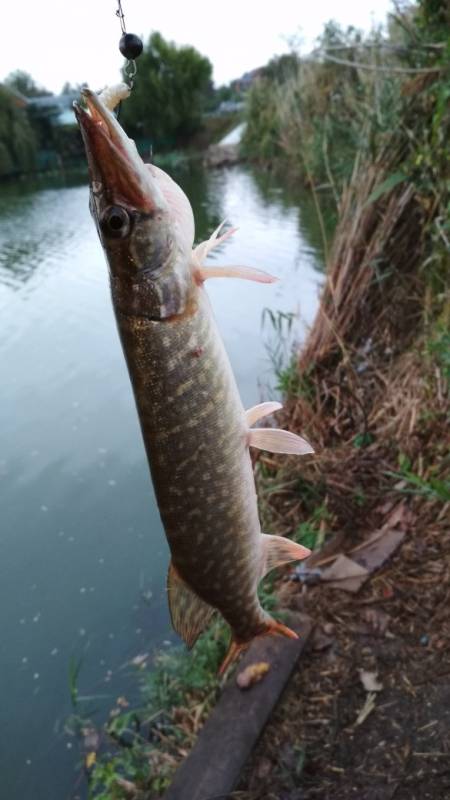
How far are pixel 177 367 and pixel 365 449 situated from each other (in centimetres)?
269

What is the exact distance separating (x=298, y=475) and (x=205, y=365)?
2618 mm

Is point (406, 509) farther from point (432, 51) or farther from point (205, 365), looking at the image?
point (432, 51)

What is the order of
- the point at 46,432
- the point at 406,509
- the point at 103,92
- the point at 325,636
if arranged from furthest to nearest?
the point at 46,432, the point at 406,509, the point at 325,636, the point at 103,92

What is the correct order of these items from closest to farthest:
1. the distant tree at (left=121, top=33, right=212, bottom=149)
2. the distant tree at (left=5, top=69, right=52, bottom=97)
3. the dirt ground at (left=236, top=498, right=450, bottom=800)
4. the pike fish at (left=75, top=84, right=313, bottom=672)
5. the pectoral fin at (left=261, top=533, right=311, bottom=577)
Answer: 1. the pike fish at (left=75, top=84, right=313, bottom=672)
2. the pectoral fin at (left=261, top=533, right=311, bottom=577)
3. the dirt ground at (left=236, top=498, right=450, bottom=800)
4. the distant tree at (left=121, top=33, right=212, bottom=149)
5. the distant tree at (left=5, top=69, right=52, bottom=97)

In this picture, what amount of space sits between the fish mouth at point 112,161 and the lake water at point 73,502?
9.20ft

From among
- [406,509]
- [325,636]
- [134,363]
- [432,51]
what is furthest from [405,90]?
[134,363]

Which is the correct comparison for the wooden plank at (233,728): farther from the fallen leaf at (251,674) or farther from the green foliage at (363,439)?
the green foliage at (363,439)

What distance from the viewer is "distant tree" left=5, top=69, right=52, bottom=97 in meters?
64.8

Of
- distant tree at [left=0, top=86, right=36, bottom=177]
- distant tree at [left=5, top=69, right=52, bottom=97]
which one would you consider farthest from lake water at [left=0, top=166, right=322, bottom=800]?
distant tree at [left=5, top=69, right=52, bottom=97]

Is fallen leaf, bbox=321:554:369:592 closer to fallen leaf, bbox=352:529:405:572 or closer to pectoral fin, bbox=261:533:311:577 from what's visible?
fallen leaf, bbox=352:529:405:572

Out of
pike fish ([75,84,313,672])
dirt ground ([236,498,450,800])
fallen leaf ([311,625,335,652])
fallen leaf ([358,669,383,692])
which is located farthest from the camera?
fallen leaf ([311,625,335,652])

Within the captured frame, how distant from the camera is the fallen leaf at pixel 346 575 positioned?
3051mm

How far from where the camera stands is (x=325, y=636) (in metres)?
2.83

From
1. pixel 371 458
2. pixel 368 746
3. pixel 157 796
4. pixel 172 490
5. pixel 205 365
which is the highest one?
pixel 205 365
